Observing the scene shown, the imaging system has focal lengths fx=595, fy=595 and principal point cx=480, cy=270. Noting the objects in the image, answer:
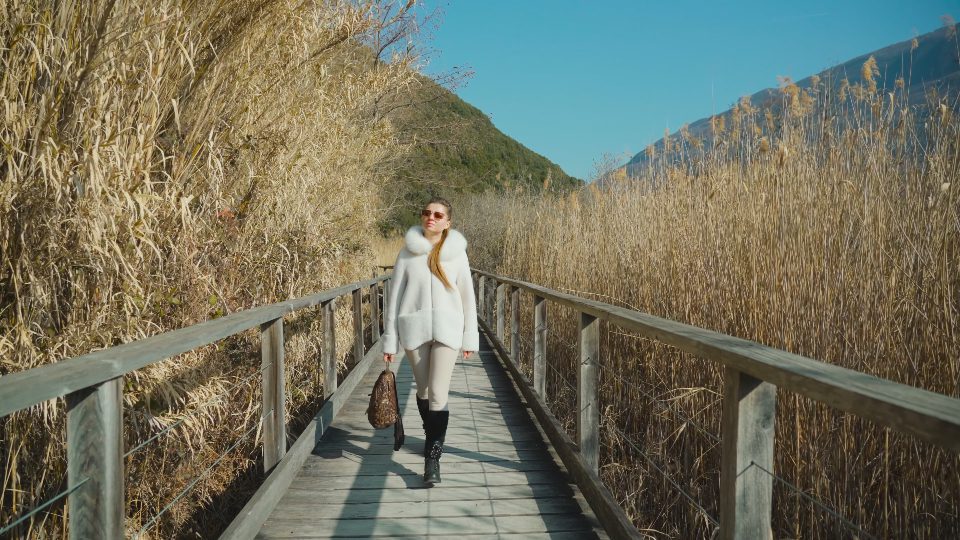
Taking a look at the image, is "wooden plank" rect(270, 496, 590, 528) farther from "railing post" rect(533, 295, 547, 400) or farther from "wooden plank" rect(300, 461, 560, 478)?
"railing post" rect(533, 295, 547, 400)

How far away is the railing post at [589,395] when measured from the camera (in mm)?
2736

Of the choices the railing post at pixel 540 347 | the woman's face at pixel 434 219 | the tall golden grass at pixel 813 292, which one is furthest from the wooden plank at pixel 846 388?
the railing post at pixel 540 347

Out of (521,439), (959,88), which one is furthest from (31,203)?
(959,88)

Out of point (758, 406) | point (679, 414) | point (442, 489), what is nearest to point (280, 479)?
point (442, 489)

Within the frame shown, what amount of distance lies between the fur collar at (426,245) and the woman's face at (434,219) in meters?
0.04

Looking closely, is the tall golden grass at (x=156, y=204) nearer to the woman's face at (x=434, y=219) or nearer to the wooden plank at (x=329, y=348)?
the wooden plank at (x=329, y=348)

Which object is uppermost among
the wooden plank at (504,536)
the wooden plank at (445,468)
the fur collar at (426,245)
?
the fur collar at (426,245)

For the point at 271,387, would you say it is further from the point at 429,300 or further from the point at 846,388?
the point at 846,388

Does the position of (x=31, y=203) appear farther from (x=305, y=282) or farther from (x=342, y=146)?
(x=342, y=146)

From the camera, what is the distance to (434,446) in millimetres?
2965

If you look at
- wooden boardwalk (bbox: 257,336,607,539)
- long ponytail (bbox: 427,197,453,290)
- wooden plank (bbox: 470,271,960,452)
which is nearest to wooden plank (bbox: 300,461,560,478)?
wooden boardwalk (bbox: 257,336,607,539)

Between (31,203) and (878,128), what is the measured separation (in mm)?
3363

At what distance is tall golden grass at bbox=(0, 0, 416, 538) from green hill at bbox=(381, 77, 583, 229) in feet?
16.4

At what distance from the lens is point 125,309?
2.46m
